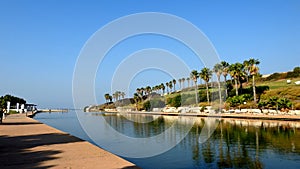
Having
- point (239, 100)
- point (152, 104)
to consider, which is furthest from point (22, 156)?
point (152, 104)

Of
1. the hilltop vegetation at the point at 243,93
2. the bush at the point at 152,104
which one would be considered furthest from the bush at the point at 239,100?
the bush at the point at 152,104

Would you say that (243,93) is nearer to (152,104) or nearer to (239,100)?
(239,100)

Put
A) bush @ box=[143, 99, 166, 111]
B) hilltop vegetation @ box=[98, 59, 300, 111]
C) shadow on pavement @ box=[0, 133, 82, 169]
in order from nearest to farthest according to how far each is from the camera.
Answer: shadow on pavement @ box=[0, 133, 82, 169], hilltop vegetation @ box=[98, 59, 300, 111], bush @ box=[143, 99, 166, 111]

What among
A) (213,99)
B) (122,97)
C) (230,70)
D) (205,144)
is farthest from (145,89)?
(205,144)

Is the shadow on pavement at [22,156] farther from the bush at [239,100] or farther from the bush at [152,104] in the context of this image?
the bush at [152,104]

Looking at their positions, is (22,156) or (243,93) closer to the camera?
(22,156)

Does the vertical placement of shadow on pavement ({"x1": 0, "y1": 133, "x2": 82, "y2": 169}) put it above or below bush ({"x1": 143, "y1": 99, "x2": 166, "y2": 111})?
below

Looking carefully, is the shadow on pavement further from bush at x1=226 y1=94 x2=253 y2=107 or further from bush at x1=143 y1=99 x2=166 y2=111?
bush at x1=143 y1=99 x2=166 y2=111

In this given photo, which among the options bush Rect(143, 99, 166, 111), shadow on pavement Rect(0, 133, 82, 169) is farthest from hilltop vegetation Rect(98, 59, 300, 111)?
shadow on pavement Rect(0, 133, 82, 169)

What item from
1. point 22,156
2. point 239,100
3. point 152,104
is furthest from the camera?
point 152,104

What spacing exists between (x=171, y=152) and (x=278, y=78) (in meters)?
91.7

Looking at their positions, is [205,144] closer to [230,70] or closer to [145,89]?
[230,70]

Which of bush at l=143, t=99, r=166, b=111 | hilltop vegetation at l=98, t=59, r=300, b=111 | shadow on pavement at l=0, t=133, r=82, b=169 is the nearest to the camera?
shadow on pavement at l=0, t=133, r=82, b=169

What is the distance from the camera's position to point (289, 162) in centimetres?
1362
